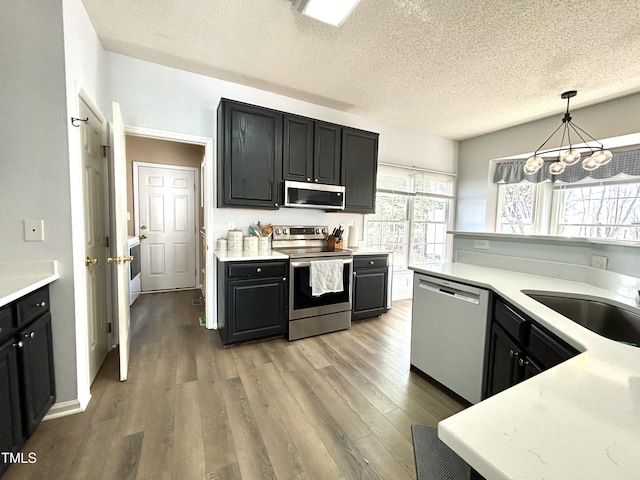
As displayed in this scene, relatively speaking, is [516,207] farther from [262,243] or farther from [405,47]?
[262,243]

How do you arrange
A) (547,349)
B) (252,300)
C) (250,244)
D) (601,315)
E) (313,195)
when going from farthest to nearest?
(313,195)
(250,244)
(252,300)
(601,315)
(547,349)

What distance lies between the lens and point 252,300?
2637 millimetres

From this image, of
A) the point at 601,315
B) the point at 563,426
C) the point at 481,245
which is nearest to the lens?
the point at 563,426

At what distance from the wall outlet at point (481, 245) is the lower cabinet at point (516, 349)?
0.85m

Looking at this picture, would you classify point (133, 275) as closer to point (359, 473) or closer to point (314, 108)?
point (314, 108)

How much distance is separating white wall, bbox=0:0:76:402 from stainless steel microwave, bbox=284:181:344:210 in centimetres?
182

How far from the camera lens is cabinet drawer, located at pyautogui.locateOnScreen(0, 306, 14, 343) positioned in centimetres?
120

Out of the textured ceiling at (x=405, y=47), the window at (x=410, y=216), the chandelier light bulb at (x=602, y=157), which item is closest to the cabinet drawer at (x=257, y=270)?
the window at (x=410, y=216)

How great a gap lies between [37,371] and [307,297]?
6.52 ft

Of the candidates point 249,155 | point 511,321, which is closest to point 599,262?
point 511,321

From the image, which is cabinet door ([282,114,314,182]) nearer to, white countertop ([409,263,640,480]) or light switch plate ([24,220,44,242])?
light switch plate ([24,220,44,242])

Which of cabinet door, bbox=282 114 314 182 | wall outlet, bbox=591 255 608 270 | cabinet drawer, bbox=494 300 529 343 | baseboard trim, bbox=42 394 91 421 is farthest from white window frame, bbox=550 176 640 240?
baseboard trim, bbox=42 394 91 421

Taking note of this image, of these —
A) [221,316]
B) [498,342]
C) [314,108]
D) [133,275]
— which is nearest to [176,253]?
[133,275]

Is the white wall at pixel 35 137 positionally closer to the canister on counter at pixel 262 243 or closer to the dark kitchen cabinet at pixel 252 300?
the dark kitchen cabinet at pixel 252 300
